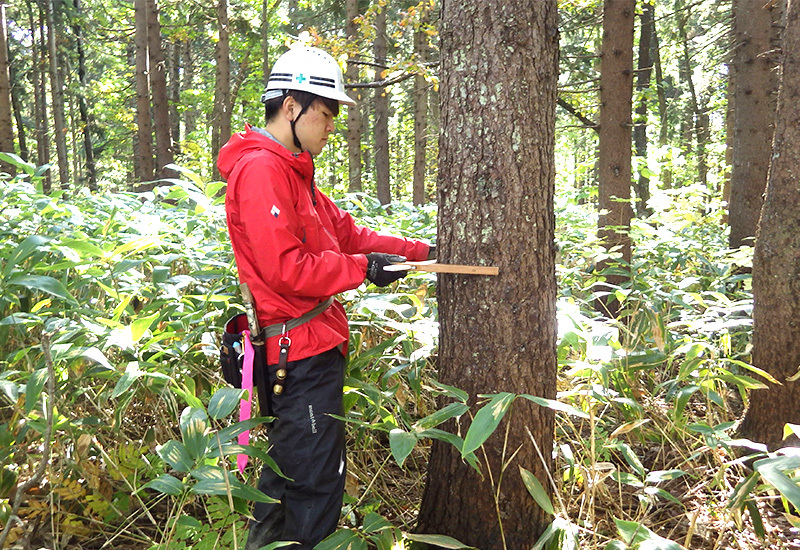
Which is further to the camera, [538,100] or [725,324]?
[725,324]

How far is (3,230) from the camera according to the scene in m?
Answer: 3.65

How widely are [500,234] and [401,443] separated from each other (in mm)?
888

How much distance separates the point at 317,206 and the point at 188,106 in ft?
55.2

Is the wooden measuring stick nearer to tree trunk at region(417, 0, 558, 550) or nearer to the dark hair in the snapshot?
tree trunk at region(417, 0, 558, 550)

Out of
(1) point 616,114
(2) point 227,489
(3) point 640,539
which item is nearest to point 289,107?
(2) point 227,489

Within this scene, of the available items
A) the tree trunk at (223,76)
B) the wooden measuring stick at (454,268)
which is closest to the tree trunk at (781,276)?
the wooden measuring stick at (454,268)

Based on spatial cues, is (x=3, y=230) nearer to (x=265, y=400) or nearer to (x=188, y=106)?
(x=265, y=400)

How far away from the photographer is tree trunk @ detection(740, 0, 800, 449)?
311 centimetres

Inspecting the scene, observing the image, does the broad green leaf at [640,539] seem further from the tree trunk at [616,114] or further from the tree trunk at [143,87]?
the tree trunk at [143,87]

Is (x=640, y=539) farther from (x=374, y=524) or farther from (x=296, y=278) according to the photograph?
(x=296, y=278)

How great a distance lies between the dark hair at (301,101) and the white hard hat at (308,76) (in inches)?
1.0

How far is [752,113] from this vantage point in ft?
21.0

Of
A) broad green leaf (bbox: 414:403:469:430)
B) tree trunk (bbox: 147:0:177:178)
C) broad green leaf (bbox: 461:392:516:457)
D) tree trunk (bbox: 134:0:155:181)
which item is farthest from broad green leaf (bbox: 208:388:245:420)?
tree trunk (bbox: 134:0:155:181)

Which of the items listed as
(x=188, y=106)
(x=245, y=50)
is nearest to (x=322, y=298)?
(x=245, y=50)
